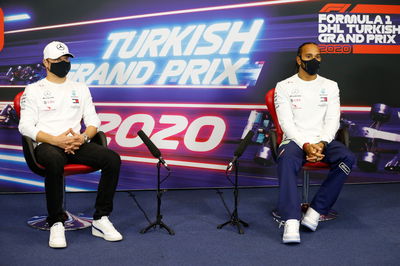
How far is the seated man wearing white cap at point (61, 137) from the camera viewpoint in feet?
10.1

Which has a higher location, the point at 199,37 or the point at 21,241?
the point at 199,37

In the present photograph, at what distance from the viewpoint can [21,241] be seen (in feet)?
10.1

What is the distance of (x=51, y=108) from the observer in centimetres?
339

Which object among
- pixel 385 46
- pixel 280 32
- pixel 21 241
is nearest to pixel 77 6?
pixel 280 32

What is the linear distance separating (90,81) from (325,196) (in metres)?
2.60

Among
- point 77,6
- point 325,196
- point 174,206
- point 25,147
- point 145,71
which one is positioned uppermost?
point 77,6

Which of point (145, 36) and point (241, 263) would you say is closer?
point (241, 263)

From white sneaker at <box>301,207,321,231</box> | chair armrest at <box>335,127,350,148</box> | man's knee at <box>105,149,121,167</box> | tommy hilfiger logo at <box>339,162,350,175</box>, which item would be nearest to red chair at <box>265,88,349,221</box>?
chair armrest at <box>335,127,350,148</box>

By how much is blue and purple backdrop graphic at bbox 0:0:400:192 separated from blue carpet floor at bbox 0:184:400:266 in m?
0.44

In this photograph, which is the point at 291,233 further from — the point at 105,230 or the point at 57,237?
the point at 57,237

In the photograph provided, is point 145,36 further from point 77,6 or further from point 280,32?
point 280,32

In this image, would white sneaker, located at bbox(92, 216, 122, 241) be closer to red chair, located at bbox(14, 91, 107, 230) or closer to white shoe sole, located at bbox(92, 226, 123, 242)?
white shoe sole, located at bbox(92, 226, 123, 242)

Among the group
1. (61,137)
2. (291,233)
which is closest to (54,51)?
(61,137)

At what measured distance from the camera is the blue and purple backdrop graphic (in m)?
4.46
